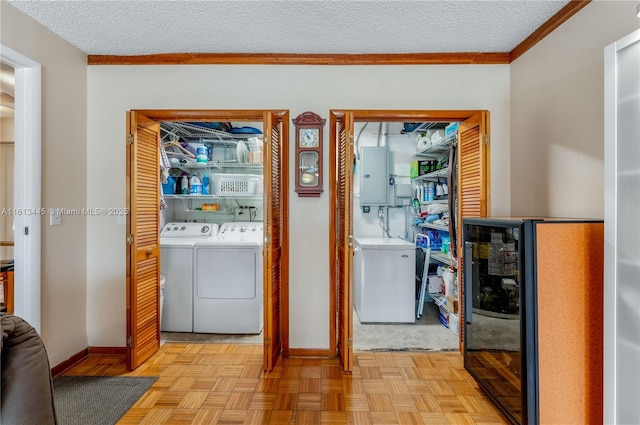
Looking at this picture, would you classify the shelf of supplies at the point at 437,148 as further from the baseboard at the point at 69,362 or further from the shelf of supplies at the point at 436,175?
the baseboard at the point at 69,362

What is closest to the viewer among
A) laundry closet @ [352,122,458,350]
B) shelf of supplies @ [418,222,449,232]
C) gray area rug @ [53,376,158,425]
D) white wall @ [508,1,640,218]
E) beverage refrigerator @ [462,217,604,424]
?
beverage refrigerator @ [462,217,604,424]

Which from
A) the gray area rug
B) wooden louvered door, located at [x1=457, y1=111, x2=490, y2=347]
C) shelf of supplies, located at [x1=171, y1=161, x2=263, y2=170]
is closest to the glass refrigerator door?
wooden louvered door, located at [x1=457, y1=111, x2=490, y2=347]

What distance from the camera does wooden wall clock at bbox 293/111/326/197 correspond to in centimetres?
272

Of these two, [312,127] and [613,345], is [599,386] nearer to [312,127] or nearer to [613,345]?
[613,345]

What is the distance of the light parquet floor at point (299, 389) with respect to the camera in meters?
1.99

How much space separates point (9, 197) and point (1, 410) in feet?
7.43

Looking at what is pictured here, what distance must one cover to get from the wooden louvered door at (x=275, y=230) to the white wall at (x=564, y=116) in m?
1.81

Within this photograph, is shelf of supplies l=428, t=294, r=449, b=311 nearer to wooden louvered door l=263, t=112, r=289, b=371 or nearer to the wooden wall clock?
wooden louvered door l=263, t=112, r=289, b=371

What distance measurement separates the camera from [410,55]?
2.73m

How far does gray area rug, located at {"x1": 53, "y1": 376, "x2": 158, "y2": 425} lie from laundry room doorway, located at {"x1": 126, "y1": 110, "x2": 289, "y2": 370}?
223 mm

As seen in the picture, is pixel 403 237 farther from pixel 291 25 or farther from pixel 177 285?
pixel 291 25

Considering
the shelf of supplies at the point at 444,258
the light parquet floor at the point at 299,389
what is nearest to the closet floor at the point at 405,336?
the light parquet floor at the point at 299,389

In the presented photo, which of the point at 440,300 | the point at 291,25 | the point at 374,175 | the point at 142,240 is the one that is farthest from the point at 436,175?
the point at 142,240

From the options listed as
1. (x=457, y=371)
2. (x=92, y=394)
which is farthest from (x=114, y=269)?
(x=457, y=371)
